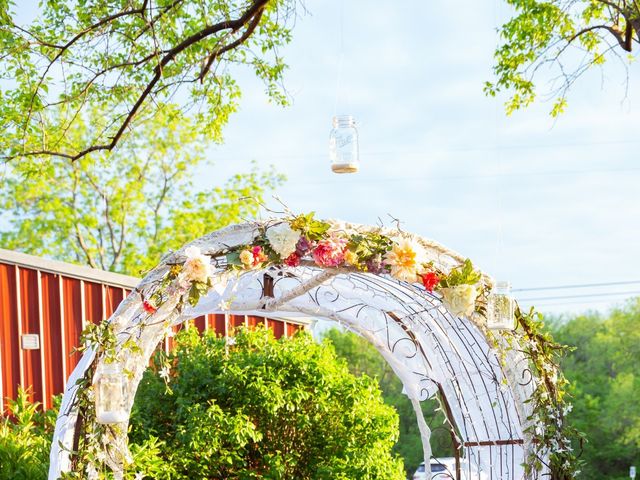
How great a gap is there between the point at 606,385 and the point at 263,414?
19838 mm

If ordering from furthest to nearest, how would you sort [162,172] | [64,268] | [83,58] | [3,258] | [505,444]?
[162,172] → [83,58] → [64,268] → [3,258] → [505,444]

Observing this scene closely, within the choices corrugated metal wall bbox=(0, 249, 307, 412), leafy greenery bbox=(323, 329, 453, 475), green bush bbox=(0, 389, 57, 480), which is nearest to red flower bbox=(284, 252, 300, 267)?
green bush bbox=(0, 389, 57, 480)

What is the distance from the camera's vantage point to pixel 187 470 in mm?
7152

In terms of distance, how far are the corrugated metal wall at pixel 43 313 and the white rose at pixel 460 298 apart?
14.7 ft

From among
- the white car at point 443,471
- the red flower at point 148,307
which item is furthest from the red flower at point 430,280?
the white car at point 443,471

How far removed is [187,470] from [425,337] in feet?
7.69

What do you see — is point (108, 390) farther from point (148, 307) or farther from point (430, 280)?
point (430, 280)

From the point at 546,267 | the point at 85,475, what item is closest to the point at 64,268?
the point at 85,475

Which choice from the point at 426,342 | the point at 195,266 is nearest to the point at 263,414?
the point at 426,342

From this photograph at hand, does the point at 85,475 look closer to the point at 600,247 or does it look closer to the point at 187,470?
the point at 187,470

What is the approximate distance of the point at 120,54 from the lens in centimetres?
898

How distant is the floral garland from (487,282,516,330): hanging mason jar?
0.27 ft

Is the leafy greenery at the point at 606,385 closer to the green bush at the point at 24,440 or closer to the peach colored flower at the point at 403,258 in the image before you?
the green bush at the point at 24,440

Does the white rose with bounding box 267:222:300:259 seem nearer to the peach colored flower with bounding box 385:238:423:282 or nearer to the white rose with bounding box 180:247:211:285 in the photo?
the white rose with bounding box 180:247:211:285
